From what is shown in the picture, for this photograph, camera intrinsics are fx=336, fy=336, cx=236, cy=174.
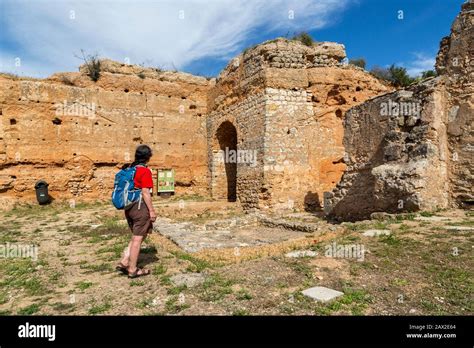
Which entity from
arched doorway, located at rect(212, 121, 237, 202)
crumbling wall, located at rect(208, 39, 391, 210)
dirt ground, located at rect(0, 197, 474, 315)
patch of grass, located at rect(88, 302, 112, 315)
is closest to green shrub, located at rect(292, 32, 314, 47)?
crumbling wall, located at rect(208, 39, 391, 210)

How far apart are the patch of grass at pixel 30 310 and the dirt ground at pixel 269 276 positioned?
0.01m

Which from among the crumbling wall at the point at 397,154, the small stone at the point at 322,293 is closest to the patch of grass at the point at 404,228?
the crumbling wall at the point at 397,154

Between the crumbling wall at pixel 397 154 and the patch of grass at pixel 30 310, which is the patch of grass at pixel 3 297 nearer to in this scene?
the patch of grass at pixel 30 310

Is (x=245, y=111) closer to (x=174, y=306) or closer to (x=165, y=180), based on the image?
(x=165, y=180)

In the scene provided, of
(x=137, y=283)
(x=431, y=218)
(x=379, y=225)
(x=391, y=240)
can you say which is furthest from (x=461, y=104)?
(x=137, y=283)

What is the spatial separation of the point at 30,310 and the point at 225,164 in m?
13.1

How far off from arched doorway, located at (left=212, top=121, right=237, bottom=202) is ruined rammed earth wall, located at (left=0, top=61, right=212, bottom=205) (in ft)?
2.58

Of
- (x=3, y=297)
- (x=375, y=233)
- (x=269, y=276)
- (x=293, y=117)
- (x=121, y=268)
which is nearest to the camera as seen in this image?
(x=3, y=297)

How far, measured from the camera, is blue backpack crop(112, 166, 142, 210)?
4242 millimetres

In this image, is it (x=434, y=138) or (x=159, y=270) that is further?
(x=434, y=138)

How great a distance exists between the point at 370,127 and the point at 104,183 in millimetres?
10906

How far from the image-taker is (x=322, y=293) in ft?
11.1

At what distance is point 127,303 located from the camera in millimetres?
3396
